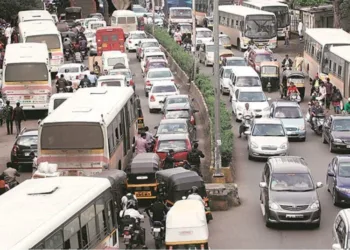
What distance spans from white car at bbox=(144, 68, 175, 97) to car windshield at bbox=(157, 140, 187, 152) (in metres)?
16.6

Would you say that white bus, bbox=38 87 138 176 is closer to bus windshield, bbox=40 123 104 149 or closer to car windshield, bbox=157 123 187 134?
bus windshield, bbox=40 123 104 149

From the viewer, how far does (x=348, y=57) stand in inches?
1640

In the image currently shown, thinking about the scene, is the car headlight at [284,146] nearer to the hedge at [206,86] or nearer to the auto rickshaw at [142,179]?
the hedge at [206,86]

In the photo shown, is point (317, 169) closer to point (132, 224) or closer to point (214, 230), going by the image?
point (214, 230)

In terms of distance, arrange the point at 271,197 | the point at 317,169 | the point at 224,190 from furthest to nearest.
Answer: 1. the point at 317,169
2. the point at 224,190
3. the point at 271,197

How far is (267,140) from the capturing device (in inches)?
1247

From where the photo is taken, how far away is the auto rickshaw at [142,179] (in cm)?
2462

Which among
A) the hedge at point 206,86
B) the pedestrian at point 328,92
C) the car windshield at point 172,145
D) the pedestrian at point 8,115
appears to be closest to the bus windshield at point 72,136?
the car windshield at point 172,145

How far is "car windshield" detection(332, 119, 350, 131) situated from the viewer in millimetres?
32812

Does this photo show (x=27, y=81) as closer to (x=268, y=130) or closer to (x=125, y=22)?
(x=268, y=130)

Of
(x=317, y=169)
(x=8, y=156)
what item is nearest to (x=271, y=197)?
(x=317, y=169)

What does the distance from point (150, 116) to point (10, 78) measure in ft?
21.6

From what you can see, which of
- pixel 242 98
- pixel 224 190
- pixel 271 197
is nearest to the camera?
pixel 271 197

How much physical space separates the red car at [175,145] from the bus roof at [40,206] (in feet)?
31.7
